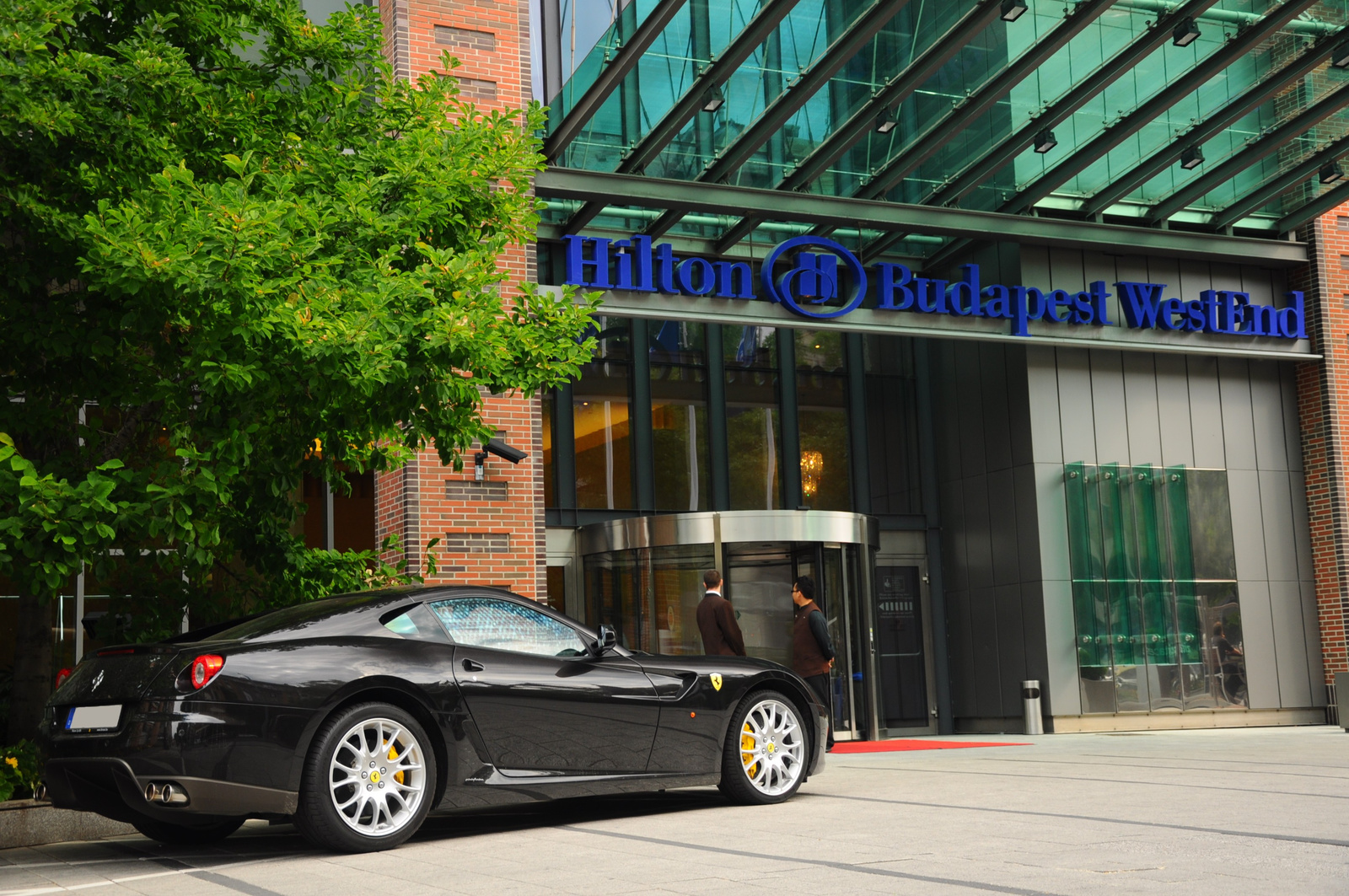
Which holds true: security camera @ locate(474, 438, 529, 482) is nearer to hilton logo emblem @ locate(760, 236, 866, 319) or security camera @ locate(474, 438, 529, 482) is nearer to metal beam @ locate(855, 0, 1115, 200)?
hilton logo emblem @ locate(760, 236, 866, 319)

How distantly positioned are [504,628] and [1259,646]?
13888 mm

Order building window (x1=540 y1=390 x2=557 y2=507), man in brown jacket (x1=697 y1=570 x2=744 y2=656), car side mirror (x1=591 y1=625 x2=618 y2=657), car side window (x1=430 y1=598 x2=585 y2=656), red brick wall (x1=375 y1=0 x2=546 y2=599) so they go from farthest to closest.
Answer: building window (x1=540 y1=390 x2=557 y2=507)
red brick wall (x1=375 y1=0 x2=546 y2=599)
man in brown jacket (x1=697 y1=570 x2=744 y2=656)
car side mirror (x1=591 y1=625 x2=618 y2=657)
car side window (x1=430 y1=598 x2=585 y2=656)

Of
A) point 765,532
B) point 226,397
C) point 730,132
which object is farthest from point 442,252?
point 765,532

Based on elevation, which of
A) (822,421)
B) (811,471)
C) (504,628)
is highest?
(822,421)

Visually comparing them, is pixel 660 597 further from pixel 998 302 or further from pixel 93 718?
pixel 93 718

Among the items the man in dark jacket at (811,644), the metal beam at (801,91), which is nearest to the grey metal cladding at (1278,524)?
the man in dark jacket at (811,644)

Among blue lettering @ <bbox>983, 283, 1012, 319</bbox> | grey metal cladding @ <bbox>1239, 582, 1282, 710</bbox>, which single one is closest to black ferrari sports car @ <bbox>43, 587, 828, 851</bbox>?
blue lettering @ <bbox>983, 283, 1012, 319</bbox>

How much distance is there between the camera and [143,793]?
613cm

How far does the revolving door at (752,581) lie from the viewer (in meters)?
15.4

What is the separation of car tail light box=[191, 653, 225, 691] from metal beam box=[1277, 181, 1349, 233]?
1549 centimetres

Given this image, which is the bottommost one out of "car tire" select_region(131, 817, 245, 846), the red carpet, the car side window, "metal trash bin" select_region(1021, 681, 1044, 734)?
the red carpet

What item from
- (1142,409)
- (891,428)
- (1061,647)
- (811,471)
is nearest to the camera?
(1061,647)

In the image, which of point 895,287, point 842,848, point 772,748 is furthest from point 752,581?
point 842,848

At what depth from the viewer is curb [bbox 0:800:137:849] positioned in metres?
7.66
